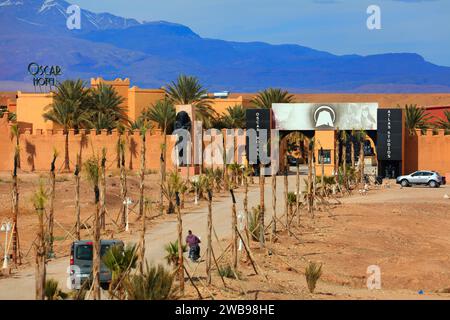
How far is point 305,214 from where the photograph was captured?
45719 mm

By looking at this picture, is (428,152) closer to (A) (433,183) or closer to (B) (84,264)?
(A) (433,183)

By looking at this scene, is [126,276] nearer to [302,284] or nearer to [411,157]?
[302,284]

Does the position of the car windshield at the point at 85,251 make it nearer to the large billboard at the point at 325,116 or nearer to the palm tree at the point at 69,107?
the palm tree at the point at 69,107

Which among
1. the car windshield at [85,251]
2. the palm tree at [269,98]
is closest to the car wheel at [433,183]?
the palm tree at [269,98]

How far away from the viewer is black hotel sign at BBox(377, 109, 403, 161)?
68188 mm

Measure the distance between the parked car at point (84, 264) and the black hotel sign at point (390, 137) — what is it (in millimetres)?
45160

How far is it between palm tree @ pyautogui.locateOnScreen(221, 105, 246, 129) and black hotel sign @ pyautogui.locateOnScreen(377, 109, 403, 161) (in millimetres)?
11649

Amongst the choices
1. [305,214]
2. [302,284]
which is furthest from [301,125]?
[302,284]

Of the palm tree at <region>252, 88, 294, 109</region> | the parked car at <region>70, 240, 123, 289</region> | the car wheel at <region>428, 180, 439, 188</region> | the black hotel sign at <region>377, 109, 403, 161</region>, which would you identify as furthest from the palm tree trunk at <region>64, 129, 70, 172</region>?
the parked car at <region>70, 240, 123, 289</region>

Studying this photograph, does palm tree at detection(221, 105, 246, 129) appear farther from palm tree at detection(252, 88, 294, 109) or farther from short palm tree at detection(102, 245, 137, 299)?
short palm tree at detection(102, 245, 137, 299)

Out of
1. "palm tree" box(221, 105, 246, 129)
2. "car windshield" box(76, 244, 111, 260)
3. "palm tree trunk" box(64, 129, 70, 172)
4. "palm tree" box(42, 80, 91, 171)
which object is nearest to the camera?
"car windshield" box(76, 244, 111, 260)

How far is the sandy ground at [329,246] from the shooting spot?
25422 mm
